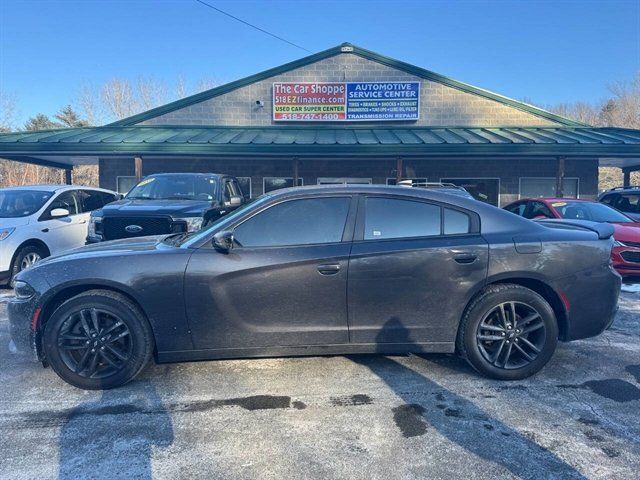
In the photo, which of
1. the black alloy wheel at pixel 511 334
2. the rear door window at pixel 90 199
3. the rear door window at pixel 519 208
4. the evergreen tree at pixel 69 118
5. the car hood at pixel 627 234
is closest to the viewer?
the black alloy wheel at pixel 511 334

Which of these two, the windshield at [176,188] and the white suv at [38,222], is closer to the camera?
the white suv at [38,222]

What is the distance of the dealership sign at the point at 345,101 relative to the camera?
1493 cm

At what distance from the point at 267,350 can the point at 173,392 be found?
2.66ft

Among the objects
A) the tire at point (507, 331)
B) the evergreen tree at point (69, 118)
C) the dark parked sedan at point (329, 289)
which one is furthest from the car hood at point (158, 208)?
the evergreen tree at point (69, 118)

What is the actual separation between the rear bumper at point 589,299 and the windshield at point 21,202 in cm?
816

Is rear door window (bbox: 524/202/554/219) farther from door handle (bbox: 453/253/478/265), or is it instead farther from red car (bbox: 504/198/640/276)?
door handle (bbox: 453/253/478/265)

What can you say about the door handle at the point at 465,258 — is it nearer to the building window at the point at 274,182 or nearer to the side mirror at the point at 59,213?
the side mirror at the point at 59,213

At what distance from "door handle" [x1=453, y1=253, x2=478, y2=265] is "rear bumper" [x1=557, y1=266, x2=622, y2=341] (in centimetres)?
77

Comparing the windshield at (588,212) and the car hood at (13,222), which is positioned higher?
the windshield at (588,212)

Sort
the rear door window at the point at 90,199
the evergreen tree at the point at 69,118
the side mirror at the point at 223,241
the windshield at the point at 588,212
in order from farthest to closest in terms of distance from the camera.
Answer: the evergreen tree at the point at 69,118
the rear door window at the point at 90,199
the windshield at the point at 588,212
the side mirror at the point at 223,241

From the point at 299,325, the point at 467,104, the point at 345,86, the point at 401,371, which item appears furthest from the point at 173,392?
the point at 467,104

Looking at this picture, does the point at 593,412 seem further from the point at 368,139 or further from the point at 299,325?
the point at 368,139

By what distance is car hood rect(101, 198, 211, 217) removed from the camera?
254 inches

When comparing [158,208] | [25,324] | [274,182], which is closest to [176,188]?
[158,208]
